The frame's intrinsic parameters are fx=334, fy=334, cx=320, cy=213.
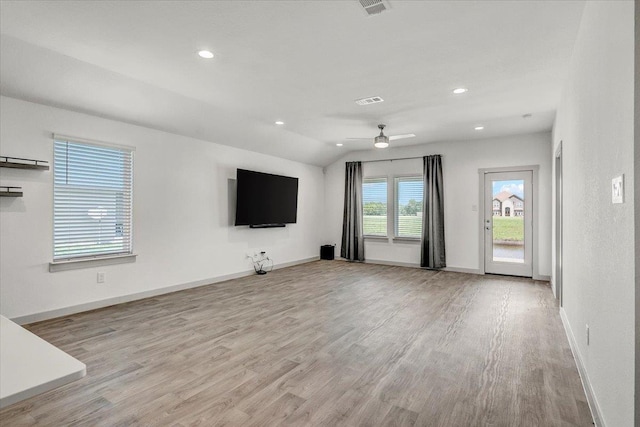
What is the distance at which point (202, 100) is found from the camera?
15.2ft

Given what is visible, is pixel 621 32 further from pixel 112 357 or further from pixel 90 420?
pixel 112 357

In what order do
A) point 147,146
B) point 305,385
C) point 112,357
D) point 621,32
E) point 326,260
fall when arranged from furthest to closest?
point 326,260, point 147,146, point 112,357, point 305,385, point 621,32

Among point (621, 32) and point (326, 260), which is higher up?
point (621, 32)

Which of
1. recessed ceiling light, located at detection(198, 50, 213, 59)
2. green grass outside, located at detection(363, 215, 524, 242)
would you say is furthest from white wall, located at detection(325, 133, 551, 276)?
recessed ceiling light, located at detection(198, 50, 213, 59)

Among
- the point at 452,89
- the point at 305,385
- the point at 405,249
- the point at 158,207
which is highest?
the point at 452,89

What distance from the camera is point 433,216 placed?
734 centimetres

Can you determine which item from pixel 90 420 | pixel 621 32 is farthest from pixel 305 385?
pixel 621 32

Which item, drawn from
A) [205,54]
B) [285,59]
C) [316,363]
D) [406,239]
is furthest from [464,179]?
[205,54]

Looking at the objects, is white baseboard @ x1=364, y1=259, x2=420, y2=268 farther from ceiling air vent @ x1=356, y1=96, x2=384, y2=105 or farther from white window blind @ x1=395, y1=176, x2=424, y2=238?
ceiling air vent @ x1=356, y1=96, x2=384, y2=105

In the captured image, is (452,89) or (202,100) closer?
(452,89)

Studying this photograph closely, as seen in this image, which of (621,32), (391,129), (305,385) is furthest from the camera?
(391,129)

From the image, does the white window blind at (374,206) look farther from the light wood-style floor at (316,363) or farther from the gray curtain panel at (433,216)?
the light wood-style floor at (316,363)

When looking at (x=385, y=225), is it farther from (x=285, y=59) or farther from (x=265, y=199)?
(x=285, y=59)

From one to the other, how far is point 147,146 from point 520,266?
709cm
